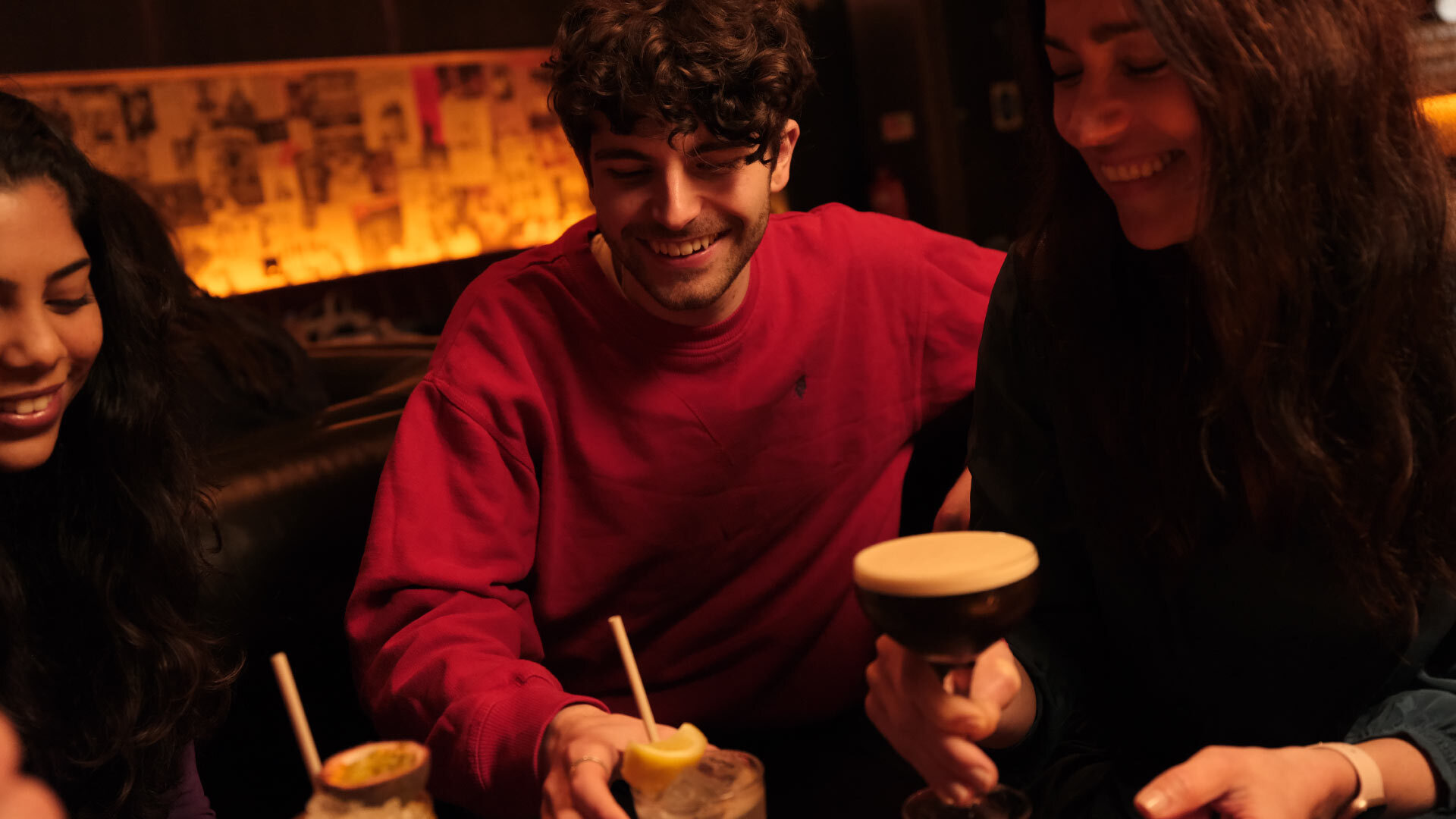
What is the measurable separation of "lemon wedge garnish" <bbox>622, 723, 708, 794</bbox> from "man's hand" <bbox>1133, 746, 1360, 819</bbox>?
Result: 35 cm

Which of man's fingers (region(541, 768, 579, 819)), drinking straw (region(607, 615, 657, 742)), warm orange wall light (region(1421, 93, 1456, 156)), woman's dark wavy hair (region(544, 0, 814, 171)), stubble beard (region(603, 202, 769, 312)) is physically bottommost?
man's fingers (region(541, 768, 579, 819))

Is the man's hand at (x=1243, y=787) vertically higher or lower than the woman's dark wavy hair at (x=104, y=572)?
lower

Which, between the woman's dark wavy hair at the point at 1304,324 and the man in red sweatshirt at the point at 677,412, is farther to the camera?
the man in red sweatshirt at the point at 677,412

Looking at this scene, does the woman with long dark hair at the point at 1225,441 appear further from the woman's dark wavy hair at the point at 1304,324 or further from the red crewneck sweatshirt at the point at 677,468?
the red crewneck sweatshirt at the point at 677,468

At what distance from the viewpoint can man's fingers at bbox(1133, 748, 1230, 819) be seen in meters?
0.98

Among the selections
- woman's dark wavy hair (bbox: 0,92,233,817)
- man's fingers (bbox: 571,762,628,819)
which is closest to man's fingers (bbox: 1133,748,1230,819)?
man's fingers (bbox: 571,762,628,819)

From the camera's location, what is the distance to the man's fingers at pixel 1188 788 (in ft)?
3.21

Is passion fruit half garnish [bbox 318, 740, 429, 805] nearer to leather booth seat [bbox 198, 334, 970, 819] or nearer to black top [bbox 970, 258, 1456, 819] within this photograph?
black top [bbox 970, 258, 1456, 819]

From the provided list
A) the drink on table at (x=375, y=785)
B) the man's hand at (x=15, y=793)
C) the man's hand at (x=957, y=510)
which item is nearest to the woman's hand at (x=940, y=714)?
the drink on table at (x=375, y=785)

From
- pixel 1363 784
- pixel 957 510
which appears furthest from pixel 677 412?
pixel 1363 784

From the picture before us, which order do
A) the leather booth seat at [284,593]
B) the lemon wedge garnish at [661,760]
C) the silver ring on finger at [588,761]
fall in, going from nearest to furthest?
1. the lemon wedge garnish at [661,760]
2. the silver ring on finger at [588,761]
3. the leather booth seat at [284,593]

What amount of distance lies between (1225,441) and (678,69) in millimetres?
826

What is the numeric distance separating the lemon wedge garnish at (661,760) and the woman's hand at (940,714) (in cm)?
19

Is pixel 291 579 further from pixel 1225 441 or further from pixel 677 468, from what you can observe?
pixel 1225 441
